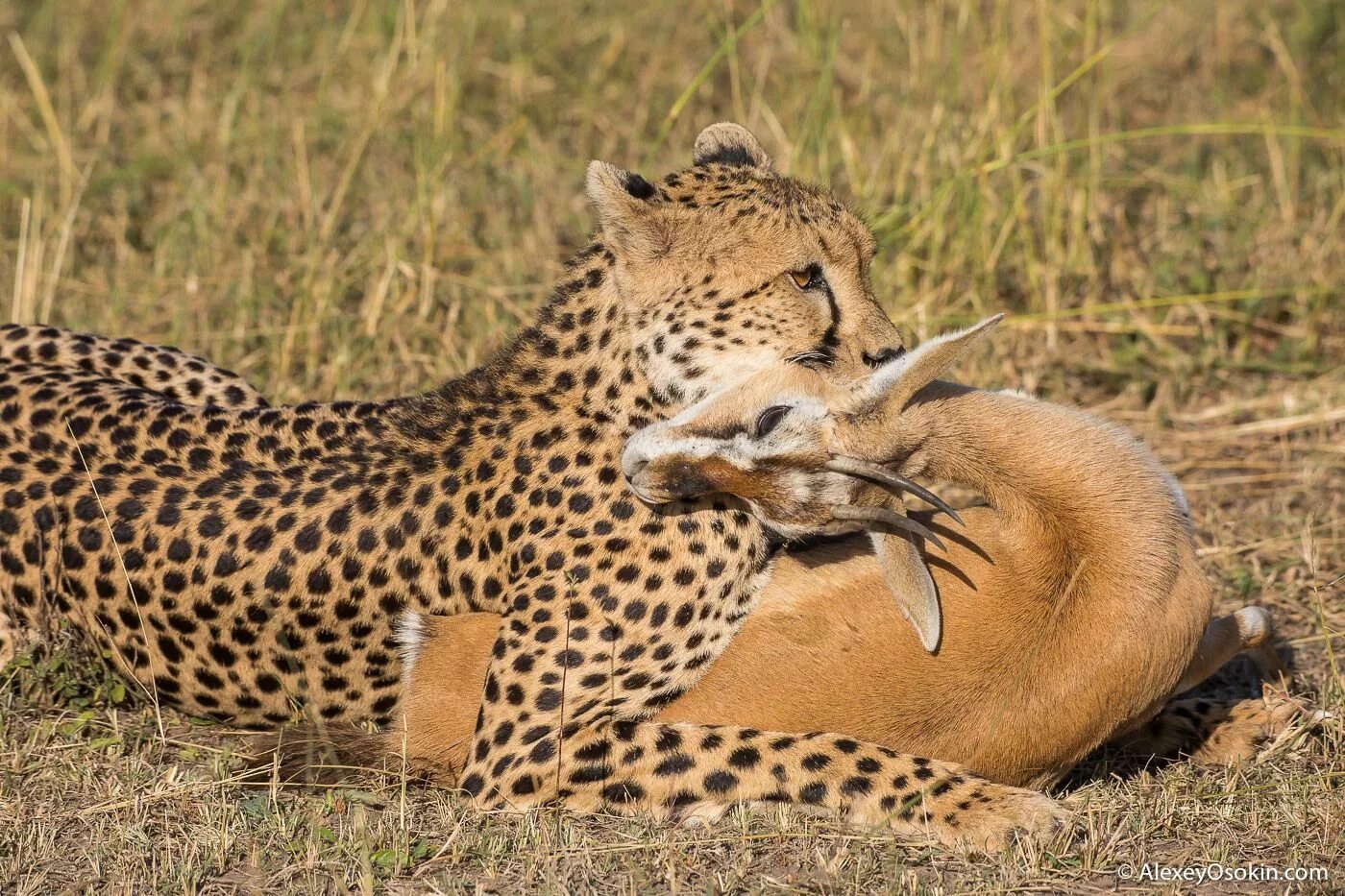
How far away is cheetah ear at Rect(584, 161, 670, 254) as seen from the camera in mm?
4047

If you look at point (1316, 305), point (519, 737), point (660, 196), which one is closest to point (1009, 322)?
point (1316, 305)

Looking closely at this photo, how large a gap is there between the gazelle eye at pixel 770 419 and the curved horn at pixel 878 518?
0.23 meters

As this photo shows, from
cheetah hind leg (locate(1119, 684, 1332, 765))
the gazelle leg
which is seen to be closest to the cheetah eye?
the gazelle leg

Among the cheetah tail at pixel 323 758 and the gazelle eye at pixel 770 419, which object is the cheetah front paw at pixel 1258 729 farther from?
the cheetah tail at pixel 323 758

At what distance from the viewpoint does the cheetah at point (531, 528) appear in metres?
3.83

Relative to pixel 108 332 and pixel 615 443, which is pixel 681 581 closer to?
pixel 615 443

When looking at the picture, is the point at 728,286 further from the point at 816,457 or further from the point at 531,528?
the point at 531,528

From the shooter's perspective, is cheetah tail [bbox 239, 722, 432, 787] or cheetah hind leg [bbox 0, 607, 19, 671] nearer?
cheetah tail [bbox 239, 722, 432, 787]

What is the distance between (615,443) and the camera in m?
4.07

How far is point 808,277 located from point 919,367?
1.78 feet

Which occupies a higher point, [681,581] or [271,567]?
[681,581]

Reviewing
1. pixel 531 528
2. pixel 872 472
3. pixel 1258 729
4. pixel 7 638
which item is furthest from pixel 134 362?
pixel 1258 729

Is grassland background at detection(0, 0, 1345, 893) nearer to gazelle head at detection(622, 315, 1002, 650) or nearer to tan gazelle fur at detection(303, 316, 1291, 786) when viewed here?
tan gazelle fur at detection(303, 316, 1291, 786)

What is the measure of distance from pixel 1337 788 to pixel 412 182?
4670 mm
